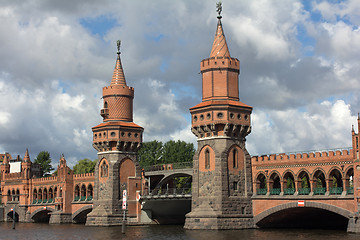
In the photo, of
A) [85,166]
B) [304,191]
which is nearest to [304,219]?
[304,191]

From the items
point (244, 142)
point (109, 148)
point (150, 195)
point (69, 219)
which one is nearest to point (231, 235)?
point (244, 142)

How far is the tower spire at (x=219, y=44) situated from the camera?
56969mm

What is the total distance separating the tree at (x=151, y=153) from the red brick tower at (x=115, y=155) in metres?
31.0

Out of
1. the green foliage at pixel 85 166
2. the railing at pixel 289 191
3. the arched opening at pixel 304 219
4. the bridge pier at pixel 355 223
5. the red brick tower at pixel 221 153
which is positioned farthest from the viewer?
the green foliage at pixel 85 166

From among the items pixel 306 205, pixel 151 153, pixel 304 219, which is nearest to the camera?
pixel 306 205

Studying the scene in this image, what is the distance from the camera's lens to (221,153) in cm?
5344

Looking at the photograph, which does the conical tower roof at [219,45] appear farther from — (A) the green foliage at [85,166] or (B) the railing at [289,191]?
(A) the green foliage at [85,166]

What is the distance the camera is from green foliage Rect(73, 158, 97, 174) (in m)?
106

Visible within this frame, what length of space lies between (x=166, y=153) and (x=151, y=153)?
3215 mm

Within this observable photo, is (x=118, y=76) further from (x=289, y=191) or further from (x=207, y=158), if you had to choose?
(x=289, y=191)

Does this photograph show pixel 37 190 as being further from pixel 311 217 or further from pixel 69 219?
pixel 311 217

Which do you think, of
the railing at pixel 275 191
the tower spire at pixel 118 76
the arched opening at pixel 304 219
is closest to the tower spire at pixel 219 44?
the railing at pixel 275 191

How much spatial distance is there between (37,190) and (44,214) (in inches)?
168

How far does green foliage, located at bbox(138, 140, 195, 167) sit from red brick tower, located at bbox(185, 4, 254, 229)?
137 feet
